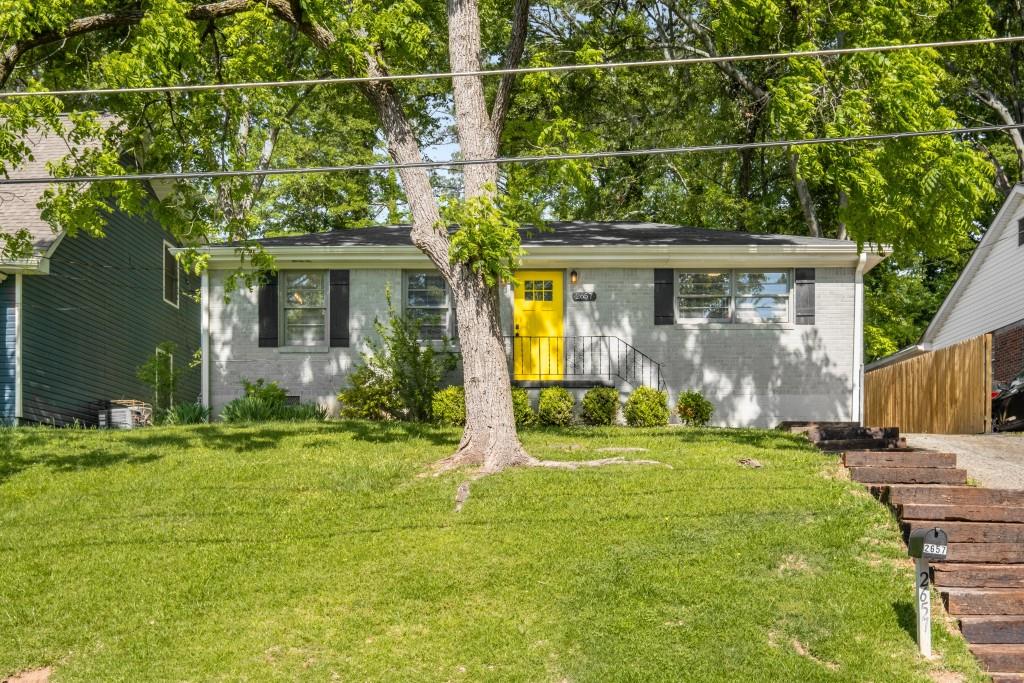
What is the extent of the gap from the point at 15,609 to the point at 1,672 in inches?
38.0

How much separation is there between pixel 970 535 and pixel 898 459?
2.17m

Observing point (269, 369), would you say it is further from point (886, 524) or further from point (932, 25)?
point (932, 25)

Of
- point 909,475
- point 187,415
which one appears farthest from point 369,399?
point 909,475

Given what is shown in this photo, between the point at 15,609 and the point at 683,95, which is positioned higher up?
the point at 683,95

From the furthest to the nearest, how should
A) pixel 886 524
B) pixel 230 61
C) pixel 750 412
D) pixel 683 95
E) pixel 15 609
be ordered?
pixel 683 95, pixel 750 412, pixel 230 61, pixel 886 524, pixel 15 609

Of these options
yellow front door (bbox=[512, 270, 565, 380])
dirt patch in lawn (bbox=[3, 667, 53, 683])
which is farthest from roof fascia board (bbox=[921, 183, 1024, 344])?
dirt patch in lawn (bbox=[3, 667, 53, 683])

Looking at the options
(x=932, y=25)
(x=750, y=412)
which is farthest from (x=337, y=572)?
(x=932, y=25)

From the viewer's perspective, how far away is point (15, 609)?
8.33m

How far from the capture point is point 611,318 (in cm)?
1767

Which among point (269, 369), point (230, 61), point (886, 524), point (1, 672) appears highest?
point (230, 61)

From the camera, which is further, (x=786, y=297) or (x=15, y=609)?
(x=786, y=297)

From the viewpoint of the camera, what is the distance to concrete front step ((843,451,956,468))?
37.1 feet

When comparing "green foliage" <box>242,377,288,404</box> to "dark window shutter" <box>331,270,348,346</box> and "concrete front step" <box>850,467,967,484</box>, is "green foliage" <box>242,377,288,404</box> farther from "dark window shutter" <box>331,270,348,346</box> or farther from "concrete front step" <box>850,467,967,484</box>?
"concrete front step" <box>850,467,967,484</box>

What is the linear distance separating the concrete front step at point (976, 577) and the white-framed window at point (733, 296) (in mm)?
9211
